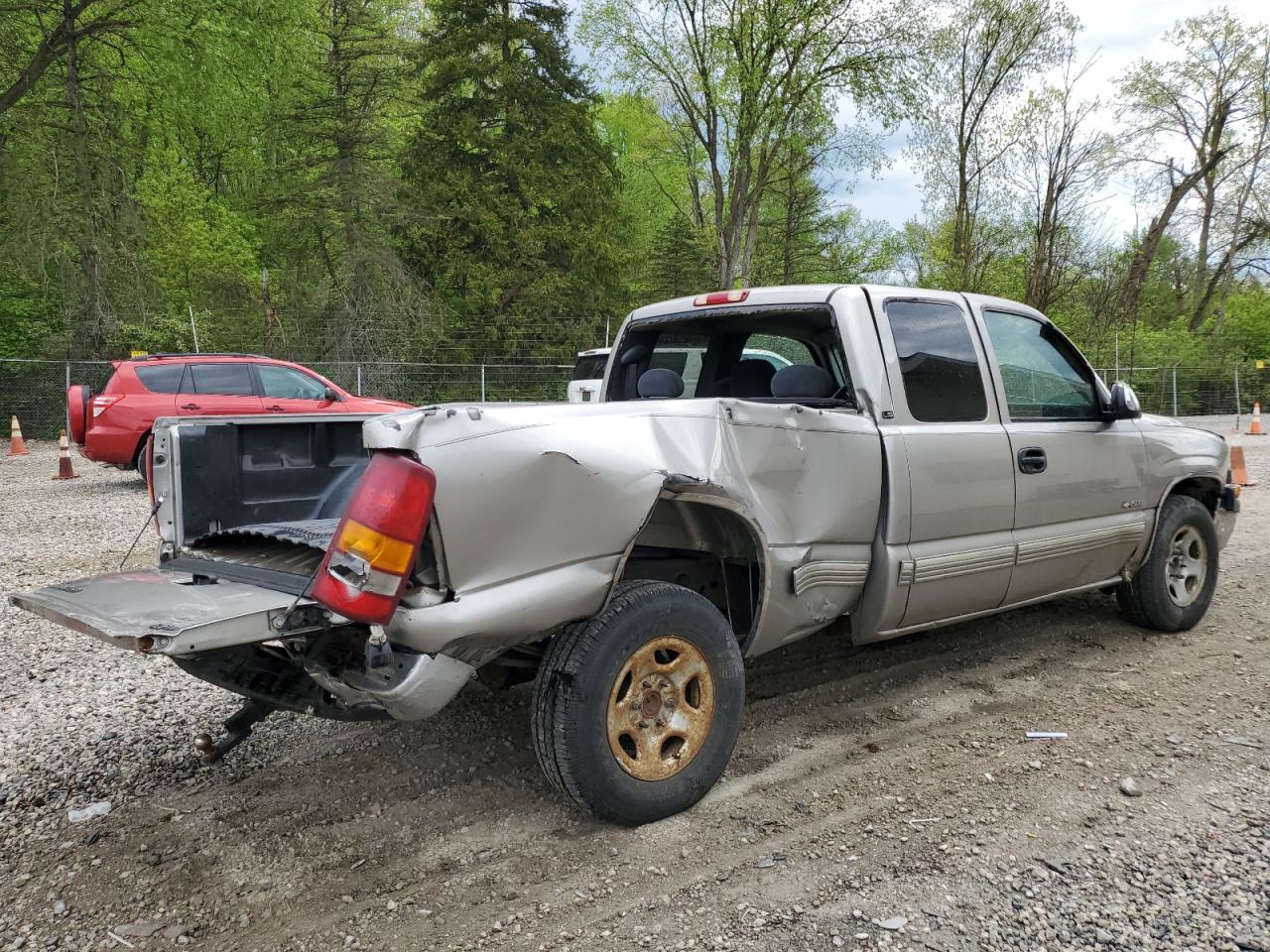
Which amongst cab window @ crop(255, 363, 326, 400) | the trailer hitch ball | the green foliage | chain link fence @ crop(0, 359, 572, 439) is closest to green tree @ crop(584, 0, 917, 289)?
the green foliage

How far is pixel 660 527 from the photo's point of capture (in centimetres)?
321

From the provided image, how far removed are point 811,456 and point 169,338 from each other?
21789 millimetres

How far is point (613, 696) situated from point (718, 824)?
0.61m

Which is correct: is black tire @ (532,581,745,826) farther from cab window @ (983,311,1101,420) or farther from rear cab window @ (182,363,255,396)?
rear cab window @ (182,363,255,396)

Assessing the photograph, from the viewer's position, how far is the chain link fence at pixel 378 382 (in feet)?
60.5

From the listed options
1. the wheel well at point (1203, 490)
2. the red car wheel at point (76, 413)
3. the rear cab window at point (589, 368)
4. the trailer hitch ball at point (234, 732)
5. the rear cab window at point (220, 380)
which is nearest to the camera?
the trailer hitch ball at point (234, 732)

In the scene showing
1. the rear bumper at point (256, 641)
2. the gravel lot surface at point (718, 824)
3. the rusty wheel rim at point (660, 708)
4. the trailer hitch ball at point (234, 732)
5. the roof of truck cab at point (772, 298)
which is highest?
the roof of truck cab at point (772, 298)

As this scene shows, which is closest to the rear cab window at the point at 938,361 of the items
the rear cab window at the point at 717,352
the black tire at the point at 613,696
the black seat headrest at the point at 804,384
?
the black seat headrest at the point at 804,384

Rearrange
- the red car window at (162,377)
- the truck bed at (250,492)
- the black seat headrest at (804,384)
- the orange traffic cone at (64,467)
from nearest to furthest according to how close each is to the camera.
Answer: the truck bed at (250,492) < the black seat headrest at (804,384) < the red car window at (162,377) < the orange traffic cone at (64,467)

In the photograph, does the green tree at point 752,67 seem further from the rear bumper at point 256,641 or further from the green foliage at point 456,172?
the rear bumper at point 256,641

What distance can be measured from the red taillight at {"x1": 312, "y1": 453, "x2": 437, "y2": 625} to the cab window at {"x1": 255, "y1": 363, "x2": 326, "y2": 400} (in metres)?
10.4

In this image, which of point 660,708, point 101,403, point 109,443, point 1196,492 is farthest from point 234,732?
point 101,403

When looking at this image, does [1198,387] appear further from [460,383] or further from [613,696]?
[613,696]

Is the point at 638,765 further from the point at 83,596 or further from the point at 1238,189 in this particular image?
the point at 1238,189
